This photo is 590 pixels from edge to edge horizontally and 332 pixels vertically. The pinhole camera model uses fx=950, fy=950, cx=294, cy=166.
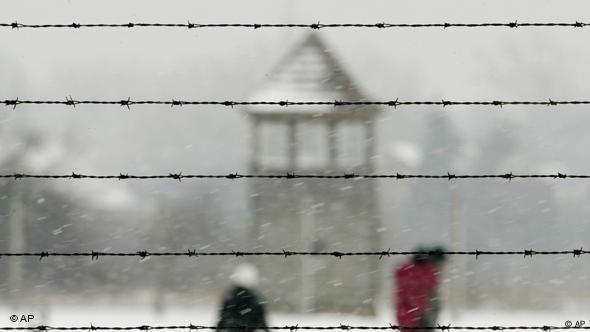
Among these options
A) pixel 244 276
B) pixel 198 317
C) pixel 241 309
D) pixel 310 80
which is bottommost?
pixel 241 309

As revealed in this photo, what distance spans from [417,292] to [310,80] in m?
7.99

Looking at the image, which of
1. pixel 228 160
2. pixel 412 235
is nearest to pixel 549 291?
pixel 412 235

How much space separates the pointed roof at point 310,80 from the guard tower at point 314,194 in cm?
1

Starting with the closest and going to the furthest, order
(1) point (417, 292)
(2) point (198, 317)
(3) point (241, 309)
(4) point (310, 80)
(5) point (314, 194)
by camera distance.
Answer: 1. (3) point (241, 309)
2. (1) point (417, 292)
3. (5) point (314, 194)
4. (4) point (310, 80)
5. (2) point (198, 317)

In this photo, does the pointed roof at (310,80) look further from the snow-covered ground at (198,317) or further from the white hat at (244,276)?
the white hat at (244,276)

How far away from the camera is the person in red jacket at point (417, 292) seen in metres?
6.09

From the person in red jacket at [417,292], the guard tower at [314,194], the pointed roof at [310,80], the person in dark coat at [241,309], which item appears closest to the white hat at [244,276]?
the person in dark coat at [241,309]

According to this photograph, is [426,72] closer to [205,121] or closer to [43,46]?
[205,121]

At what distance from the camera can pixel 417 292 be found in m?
6.16

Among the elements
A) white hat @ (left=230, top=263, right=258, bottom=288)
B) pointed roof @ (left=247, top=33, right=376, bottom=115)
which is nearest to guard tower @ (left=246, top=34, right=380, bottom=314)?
pointed roof @ (left=247, top=33, right=376, bottom=115)

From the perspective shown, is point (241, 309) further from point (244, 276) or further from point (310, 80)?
point (310, 80)

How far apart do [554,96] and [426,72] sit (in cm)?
456

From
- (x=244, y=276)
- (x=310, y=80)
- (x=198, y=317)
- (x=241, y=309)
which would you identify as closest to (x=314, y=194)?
(x=310, y=80)

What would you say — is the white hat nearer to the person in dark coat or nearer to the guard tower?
the person in dark coat
